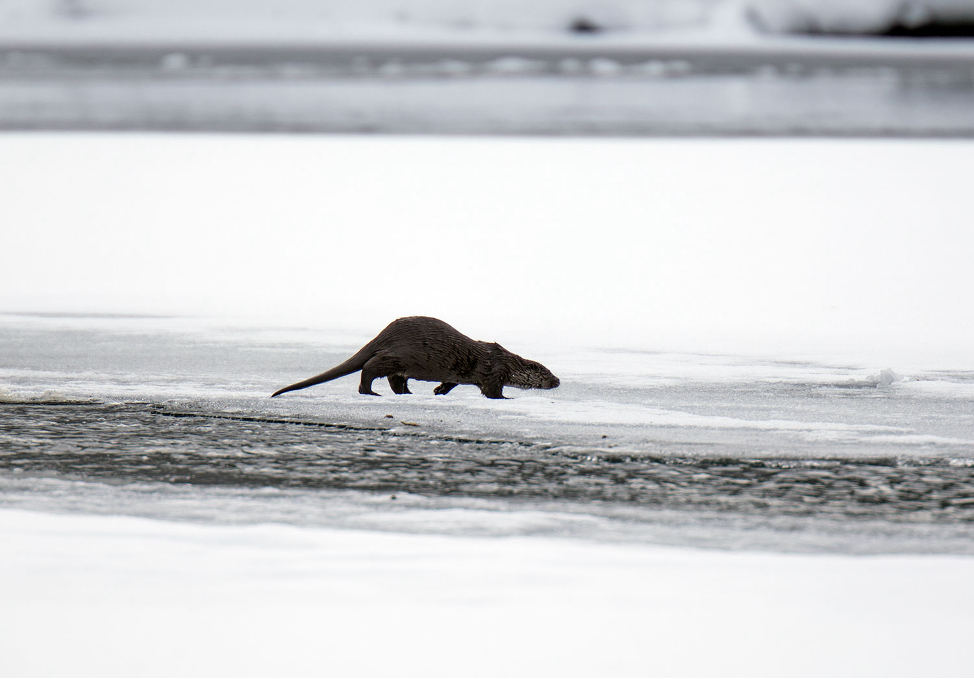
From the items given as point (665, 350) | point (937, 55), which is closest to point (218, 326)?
point (665, 350)

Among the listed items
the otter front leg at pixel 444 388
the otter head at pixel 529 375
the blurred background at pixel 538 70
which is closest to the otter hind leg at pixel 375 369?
the otter front leg at pixel 444 388

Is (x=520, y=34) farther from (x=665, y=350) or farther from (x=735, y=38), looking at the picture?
(x=665, y=350)

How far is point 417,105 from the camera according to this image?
716 cm

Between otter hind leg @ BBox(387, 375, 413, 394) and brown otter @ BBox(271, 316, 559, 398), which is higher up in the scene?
brown otter @ BBox(271, 316, 559, 398)

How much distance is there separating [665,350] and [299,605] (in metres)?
2.41

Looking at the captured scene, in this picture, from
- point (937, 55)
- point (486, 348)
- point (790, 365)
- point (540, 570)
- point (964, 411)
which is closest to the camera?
point (540, 570)

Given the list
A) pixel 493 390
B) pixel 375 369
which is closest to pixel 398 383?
pixel 375 369

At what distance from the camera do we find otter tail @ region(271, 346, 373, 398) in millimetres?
3172

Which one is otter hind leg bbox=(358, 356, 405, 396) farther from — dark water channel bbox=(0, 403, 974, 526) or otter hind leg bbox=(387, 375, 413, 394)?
dark water channel bbox=(0, 403, 974, 526)

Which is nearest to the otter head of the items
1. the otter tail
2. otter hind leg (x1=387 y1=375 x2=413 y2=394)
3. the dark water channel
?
otter hind leg (x1=387 y1=375 x2=413 y2=394)

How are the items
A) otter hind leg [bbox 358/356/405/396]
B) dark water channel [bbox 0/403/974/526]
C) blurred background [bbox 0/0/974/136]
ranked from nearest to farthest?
1. dark water channel [bbox 0/403/974/526]
2. otter hind leg [bbox 358/356/405/396]
3. blurred background [bbox 0/0/974/136]

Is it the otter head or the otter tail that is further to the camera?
the otter head

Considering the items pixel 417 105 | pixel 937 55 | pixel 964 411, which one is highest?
pixel 937 55

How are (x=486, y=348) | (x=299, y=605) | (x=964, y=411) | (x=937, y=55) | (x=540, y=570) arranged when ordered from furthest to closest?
1. (x=937, y=55)
2. (x=486, y=348)
3. (x=964, y=411)
4. (x=540, y=570)
5. (x=299, y=605)
